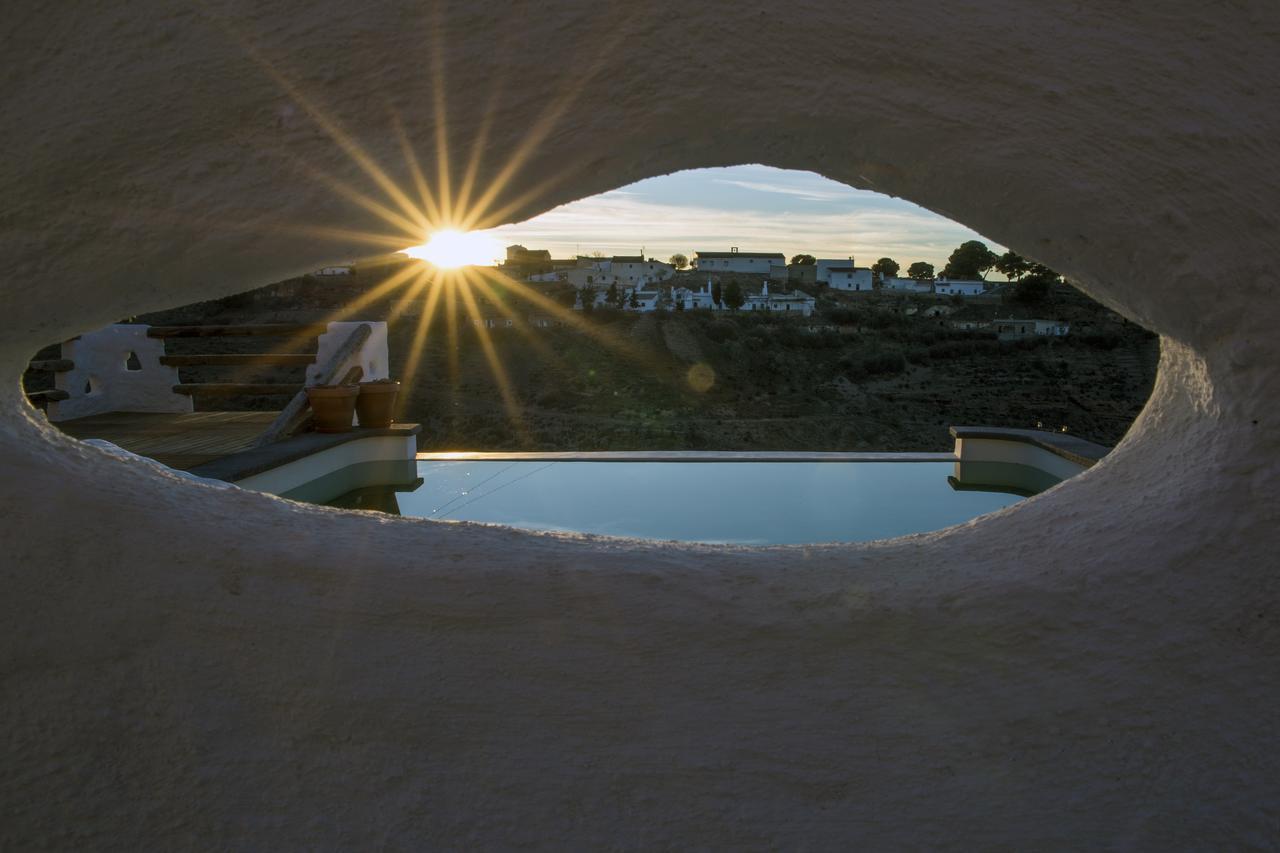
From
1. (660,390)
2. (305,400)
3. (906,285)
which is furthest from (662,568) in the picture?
(906,285)

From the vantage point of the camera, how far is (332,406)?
5949 mm

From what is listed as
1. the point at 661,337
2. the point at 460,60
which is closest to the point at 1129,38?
the point at 460,60

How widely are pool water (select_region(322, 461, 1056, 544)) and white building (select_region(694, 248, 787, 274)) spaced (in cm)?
4183

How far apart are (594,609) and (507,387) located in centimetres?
2337

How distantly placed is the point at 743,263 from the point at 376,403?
140 ft

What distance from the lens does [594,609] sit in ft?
3.89

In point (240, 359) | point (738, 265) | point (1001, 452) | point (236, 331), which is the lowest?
point (1001, 452)

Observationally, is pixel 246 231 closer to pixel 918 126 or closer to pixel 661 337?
pixel 918 126

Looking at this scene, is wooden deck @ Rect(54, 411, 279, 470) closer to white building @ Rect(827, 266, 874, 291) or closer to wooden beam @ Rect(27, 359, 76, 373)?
wooden beam @ Rect(27, 359, 76, 373)

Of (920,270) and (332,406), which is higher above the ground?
(920,270)

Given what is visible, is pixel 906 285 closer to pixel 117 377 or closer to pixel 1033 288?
pixel 1033 288

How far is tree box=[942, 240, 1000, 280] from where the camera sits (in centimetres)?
3266

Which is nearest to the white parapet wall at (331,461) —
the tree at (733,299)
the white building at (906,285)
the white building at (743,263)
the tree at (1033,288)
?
the tree at (1033,288)

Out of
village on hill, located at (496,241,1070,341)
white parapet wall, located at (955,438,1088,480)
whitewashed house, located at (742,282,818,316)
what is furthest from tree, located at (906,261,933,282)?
white parapet wall, located at (955,438,1088,480)
